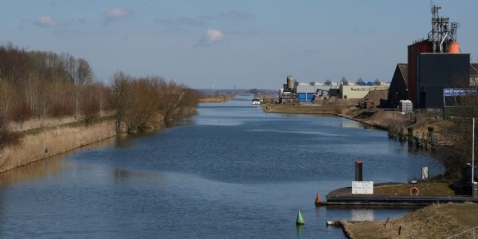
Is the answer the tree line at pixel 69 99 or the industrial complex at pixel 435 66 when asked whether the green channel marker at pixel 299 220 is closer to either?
the tree line at pixel 69 99

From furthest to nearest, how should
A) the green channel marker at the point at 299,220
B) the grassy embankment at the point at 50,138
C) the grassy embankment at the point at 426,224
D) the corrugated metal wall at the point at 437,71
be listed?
the corrugated metal wall at the point at 437,71, the grassy embankment at the point at 50,138, the green channel marker at the point at 299,220, the grassy embankment at the point at 426,224

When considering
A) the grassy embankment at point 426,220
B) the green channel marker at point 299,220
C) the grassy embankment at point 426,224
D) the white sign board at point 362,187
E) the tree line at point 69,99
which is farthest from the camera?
the tree line at point 69,99

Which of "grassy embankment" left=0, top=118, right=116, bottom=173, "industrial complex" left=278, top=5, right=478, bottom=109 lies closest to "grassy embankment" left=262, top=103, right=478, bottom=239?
"grassy embankment" left=0, top=118, right=116, bottom=173

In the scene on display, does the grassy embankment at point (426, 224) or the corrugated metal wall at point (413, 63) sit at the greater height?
the corrugated metal wall at point (413, 63)

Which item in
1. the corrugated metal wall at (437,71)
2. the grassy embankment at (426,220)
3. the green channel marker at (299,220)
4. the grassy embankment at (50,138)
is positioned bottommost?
the green channel marker at (299,220)

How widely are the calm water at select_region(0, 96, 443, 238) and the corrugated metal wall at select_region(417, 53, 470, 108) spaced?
797 inches

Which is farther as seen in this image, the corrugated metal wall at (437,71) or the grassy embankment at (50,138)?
the corrugated metal wall at (437,71)

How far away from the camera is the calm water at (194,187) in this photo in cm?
3077

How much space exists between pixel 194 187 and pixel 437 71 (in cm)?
5580

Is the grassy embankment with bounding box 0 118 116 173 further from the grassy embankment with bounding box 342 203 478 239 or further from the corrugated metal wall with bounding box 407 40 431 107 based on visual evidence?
the corrugated metal wall with bounding box 407 40 431 107

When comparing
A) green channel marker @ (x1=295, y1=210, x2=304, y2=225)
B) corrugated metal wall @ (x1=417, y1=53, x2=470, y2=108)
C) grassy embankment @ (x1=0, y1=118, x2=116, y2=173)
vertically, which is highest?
corrugated metal wall @ (x1=417, y1=53, x2=470, y2=108)

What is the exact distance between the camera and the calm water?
3077cm

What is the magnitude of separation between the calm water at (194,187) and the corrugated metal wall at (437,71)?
20.2 meters

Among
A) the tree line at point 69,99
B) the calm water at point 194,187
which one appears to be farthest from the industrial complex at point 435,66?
the tree line at point 69,99
